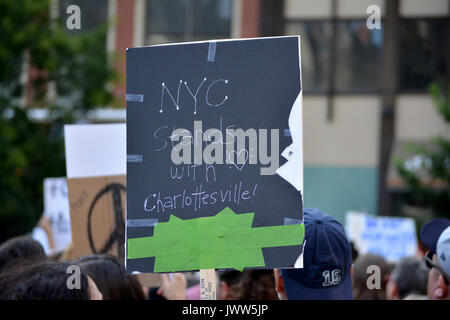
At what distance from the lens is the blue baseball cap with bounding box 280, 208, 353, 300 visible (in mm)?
2656

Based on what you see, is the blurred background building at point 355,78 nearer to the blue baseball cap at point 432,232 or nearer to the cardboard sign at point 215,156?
the blue baseball cap at point 432,232

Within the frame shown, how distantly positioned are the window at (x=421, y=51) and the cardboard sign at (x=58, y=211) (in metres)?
10.4

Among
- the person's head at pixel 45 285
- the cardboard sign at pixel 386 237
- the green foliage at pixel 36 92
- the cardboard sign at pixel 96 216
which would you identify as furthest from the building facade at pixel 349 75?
the person's head at pixel 45 285

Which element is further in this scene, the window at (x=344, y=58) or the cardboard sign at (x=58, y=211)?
the window at (x=344, y=58)

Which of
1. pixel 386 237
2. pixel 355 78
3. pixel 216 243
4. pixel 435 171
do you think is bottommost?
pixel 386 237

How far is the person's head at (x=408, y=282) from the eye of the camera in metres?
4.38

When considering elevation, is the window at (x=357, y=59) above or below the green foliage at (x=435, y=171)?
above

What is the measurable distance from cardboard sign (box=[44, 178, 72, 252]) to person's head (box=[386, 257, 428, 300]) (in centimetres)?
282

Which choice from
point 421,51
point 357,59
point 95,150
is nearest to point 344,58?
point 357,59

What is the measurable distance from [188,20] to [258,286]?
13110mm

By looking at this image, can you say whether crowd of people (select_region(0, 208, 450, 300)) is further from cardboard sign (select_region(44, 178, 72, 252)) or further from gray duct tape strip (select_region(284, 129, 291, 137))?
cardboard sign (select_region(44, 178, 72, 252))

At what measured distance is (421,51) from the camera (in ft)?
49.7

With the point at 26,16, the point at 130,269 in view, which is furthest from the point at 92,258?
the point at 26,16

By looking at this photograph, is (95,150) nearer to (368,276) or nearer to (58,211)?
(368,276)
